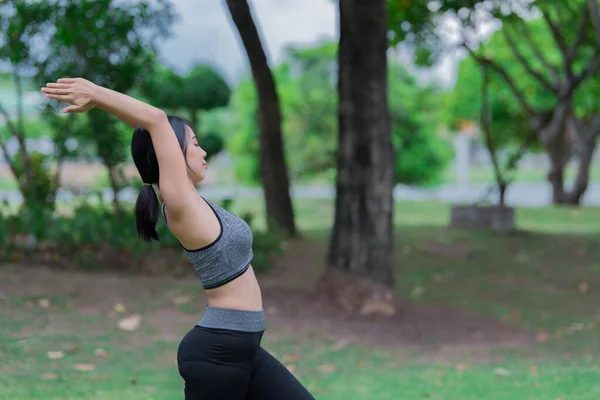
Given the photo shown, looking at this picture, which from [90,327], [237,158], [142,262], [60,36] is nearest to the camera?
[90,327]

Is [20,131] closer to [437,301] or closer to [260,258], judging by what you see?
[260,258]

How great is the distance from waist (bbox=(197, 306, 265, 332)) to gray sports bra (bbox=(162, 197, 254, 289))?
0.10m

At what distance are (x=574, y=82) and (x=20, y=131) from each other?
364 inches

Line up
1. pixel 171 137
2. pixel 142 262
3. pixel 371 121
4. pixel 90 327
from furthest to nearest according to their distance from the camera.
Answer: pixel 142 262 < pixel 371 121 < pixel 90 327 < pixel 171 137

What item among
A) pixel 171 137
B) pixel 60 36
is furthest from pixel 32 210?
pixel 171 137

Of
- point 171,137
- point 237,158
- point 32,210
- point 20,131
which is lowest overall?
point 237,158

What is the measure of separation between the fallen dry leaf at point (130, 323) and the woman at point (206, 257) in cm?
468

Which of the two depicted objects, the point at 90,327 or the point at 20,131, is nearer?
the point at 90,327

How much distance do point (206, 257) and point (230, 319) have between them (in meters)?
0.26

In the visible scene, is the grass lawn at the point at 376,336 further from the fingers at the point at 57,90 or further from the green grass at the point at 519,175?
the green grass at the point at 519,175

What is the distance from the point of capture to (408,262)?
11.6 meters

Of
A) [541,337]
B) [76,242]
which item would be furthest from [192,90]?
[541,337]

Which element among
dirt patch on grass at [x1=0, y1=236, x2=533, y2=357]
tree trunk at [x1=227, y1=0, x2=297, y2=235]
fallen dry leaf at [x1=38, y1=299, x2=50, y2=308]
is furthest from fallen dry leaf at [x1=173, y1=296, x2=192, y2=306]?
tree trunk at [x1=227, y1=0, x2=297, y2=235]

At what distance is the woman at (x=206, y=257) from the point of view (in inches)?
125
